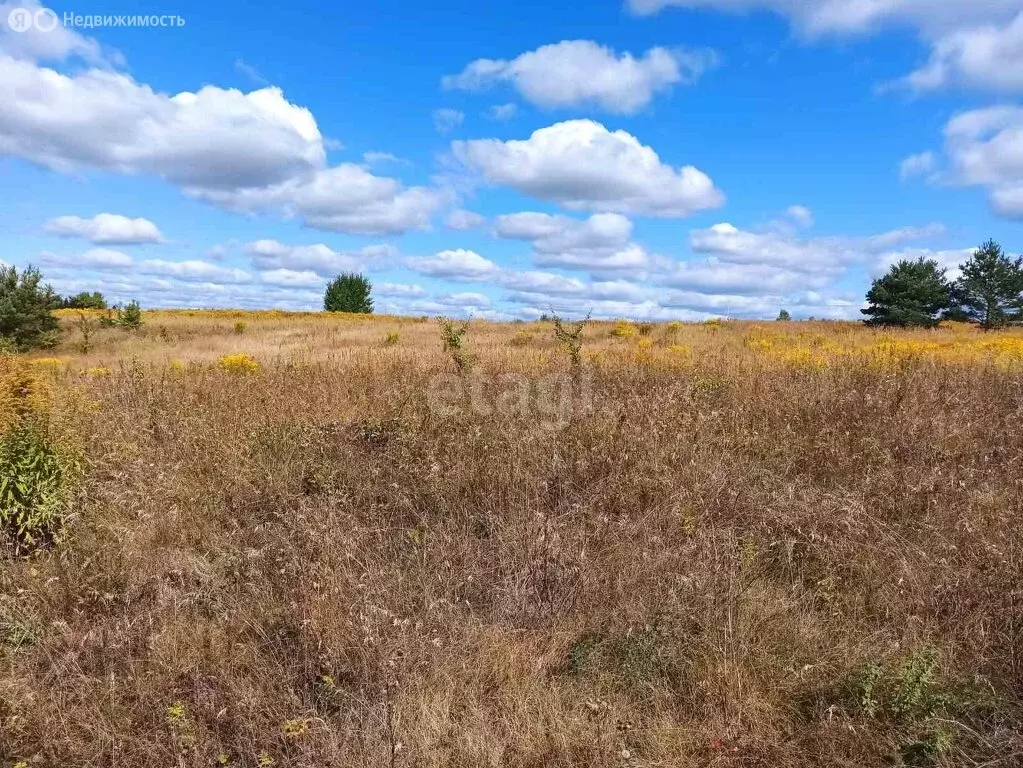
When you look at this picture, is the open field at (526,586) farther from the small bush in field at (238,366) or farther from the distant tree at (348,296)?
the distant tree at (348,296)

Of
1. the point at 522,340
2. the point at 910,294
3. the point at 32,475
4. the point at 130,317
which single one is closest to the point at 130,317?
the point at 130,317

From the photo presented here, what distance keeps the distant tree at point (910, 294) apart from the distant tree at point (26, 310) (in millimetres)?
31081

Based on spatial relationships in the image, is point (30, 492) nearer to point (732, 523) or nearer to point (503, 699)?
point (503, 699)

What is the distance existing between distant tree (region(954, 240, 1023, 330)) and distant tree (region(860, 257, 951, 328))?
36.4 inches

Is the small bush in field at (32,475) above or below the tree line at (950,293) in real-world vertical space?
below

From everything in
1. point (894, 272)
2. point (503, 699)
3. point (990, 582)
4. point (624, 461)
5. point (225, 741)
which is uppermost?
point (894, 272)

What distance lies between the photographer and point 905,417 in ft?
16.7

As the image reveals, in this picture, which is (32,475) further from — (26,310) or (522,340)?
(26,310)

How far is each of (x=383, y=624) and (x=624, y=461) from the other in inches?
87.5

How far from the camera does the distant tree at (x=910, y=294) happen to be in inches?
982

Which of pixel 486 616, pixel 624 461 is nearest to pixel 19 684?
pixel 486 616

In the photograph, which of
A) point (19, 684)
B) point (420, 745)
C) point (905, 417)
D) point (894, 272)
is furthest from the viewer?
point (894, 272)

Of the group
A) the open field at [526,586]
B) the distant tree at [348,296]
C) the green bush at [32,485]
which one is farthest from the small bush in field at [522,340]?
the distant tree at [348,296]

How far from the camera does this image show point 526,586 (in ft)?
10.1
